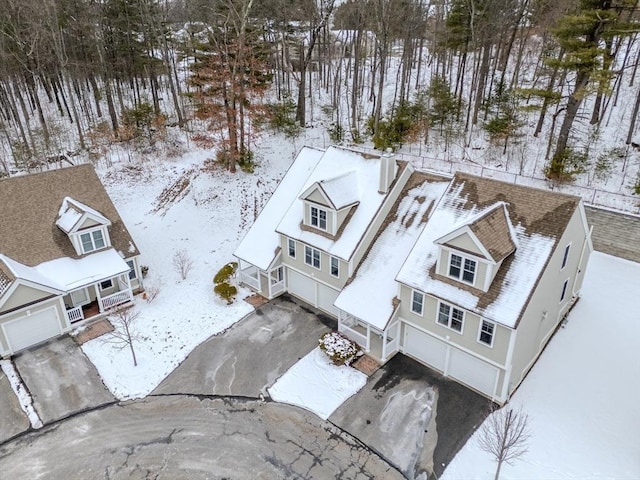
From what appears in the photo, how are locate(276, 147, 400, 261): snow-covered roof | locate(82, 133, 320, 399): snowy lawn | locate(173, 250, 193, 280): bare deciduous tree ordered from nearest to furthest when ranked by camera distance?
locate(82, 133, 320, 399): snowy lawn, locate(276, 147, 400, 261): snow-covered roof, locate(173, 250, 193, 280): bare deciduous tree

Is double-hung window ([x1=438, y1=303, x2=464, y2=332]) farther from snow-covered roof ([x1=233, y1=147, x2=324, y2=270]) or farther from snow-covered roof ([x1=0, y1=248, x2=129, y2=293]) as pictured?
snow-covered roof ([x1=0, y1=248, x2=129, y2=293])

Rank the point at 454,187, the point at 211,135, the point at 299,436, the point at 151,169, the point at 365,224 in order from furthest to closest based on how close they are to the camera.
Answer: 1. the point at 211,135
2. the point at 151,169
3. the point at 365,224
4. the point at 454,187
5. the point at 299,436

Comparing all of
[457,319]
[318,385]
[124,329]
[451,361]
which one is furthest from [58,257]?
[451,361]

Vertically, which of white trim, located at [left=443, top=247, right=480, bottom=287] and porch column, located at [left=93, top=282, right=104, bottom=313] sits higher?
white trim, located at [left=443, top=247, right=480, bottom=287]

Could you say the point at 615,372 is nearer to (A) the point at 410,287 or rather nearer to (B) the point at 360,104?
(A) the point at 410,287

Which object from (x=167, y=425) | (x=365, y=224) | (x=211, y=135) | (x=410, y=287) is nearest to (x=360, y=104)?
(x=211, y=135)

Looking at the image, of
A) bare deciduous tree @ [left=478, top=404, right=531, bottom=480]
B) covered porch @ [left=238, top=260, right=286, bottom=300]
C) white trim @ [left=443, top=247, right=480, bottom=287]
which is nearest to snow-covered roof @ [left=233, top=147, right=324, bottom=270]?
covered porch @ [left=238, top=260, right=286, bottom=300]

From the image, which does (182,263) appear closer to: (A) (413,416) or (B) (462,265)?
(A) (413,416)
